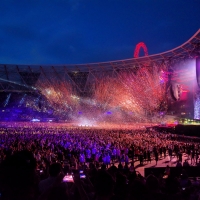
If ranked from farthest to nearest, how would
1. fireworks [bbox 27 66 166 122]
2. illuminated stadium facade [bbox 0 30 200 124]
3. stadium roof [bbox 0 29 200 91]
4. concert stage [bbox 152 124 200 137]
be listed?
stadium roof [bbox 0 29 200 91], fireworks [bbox 27 66 166 122], illuminated stadium facade [bbox 0 30 200 124], concert stage [bbox 152 124 200 137]

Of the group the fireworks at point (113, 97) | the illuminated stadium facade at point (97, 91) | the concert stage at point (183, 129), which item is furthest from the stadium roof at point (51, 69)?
the concert stage at point (183, 129)

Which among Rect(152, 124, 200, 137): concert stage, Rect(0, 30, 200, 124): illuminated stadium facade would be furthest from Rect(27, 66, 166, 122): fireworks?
Rect(152, 124, 200, 137): concert stage

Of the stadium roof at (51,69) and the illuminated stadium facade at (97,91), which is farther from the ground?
the stadium roof at (51,69)

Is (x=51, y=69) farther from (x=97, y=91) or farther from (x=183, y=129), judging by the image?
(x=183, y=129)

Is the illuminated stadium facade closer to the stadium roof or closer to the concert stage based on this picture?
the stadium roof

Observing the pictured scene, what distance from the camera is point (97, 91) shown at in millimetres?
63344

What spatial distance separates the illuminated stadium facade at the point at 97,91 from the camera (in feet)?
156

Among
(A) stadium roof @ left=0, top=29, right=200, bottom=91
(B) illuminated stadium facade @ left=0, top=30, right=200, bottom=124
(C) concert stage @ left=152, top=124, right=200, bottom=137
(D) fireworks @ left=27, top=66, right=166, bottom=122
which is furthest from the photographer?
(A) stadium roof @ left=0, top=29, right=200, bottom=91

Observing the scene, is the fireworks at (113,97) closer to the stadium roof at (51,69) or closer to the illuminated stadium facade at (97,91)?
the illuminated stadium facade at (97,91)

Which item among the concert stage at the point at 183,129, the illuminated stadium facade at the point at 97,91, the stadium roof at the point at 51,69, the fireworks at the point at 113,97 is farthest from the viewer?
the stadium roof at the point at 51,69

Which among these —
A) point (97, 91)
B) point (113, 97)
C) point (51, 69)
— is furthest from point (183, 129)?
point (51, 69)

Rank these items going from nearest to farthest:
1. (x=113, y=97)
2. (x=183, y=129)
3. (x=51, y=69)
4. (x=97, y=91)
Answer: (x=183, y=129) < (x=113, y=97) < (x=51, y=69) < (x=97, y=91)

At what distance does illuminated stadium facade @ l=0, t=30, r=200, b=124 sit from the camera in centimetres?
4753

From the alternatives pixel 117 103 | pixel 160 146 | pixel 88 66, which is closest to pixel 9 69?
pixel 88 66
